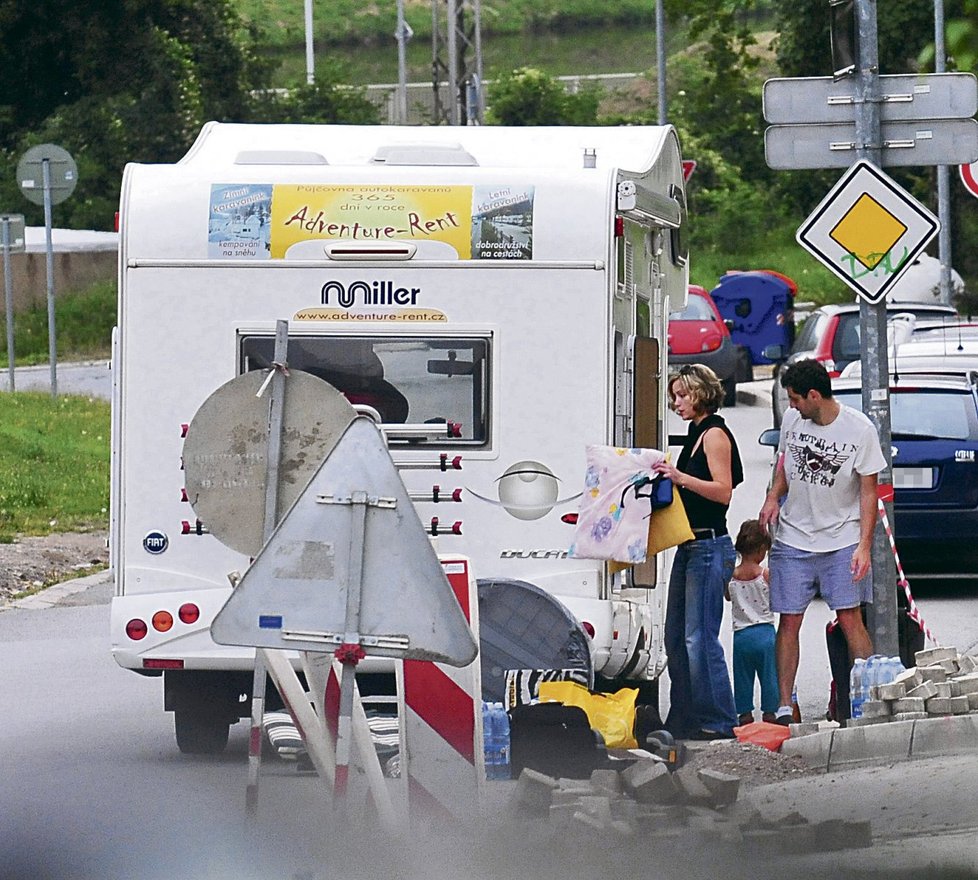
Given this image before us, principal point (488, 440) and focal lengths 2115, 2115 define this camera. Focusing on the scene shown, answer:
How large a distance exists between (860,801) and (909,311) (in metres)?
19.0

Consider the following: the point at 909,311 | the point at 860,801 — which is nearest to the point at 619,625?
the point at 860,801

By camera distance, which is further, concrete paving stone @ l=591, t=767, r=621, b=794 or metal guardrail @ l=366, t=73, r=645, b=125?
metal guardrail @ l=366, t=73, r=645, b=125

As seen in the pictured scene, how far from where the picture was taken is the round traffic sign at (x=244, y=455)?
731 centimetres

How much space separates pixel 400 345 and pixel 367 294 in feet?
0.87

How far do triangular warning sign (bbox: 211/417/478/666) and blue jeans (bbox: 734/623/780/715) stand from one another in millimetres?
3530

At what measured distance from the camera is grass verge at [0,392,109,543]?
18142 millimetres

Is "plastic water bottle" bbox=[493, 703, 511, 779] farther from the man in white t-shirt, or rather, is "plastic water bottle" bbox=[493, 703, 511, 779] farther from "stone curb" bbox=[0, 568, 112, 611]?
"stone curb" bbox=[0, 568, 112, 611]

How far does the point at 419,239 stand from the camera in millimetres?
9258

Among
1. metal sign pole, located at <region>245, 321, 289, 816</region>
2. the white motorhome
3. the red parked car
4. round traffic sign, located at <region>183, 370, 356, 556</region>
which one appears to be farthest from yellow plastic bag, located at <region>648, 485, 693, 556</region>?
the red parked car

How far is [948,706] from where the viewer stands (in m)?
8.89

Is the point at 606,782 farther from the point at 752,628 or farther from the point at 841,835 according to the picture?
the point at 752,628

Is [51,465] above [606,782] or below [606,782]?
above

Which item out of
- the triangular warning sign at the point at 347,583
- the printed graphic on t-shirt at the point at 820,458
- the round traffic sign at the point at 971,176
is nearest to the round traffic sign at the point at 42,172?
the round traffic sign at the point at 971,176

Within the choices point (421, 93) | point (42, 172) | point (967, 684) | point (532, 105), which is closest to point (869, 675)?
point (967, 684)
